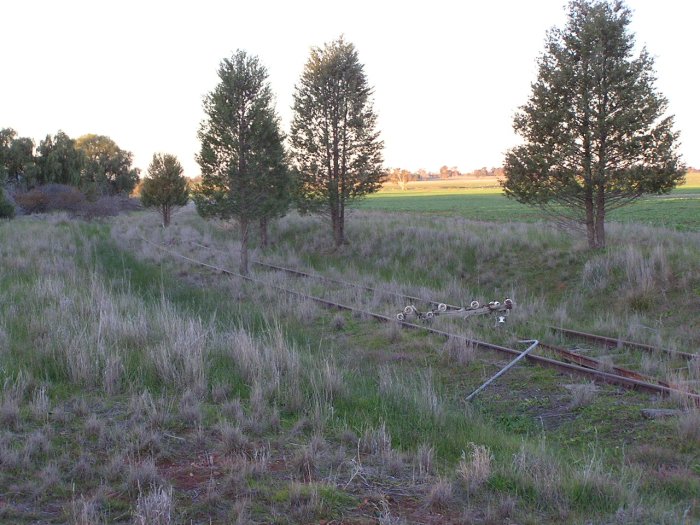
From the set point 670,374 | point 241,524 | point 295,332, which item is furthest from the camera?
point 295,332

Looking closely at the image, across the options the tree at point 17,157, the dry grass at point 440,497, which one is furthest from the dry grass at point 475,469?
the tree at point 17,157

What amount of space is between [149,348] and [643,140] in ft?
43.9

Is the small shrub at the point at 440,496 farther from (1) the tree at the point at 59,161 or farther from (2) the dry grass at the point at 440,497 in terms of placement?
(1) the tree at the point at 59,161

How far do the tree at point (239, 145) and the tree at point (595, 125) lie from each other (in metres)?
7.64

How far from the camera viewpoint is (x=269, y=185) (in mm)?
19844

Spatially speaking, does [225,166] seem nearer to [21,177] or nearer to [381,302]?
[381,302]

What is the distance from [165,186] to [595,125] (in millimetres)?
34350

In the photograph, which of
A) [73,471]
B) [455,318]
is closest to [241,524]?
[73,471]

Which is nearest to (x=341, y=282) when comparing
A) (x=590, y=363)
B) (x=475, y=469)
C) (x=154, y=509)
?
(x=590, y=363)

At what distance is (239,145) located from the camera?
62.0 ft

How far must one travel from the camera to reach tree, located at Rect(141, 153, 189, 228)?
44062mm

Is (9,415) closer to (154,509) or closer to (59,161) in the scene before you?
(154,509)

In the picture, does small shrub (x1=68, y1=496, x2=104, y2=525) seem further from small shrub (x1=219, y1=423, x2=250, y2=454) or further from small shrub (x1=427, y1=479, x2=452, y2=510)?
small shrub (x1=427, y1=479, x2=452, y2=510)

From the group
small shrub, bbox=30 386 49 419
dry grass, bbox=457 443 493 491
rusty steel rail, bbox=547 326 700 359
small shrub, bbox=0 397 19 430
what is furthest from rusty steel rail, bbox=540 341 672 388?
small shrub, bbox=0 397 19 430
